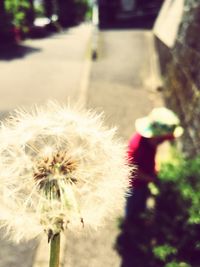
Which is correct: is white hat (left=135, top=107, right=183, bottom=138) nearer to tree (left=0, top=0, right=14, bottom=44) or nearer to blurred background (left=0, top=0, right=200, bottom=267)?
blurred background (left=0, top=0, right=200, bottom=267)

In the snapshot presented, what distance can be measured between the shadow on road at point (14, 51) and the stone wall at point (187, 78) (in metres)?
11.2

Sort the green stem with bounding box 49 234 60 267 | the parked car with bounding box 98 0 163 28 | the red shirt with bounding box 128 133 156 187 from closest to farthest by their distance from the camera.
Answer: the green stem with bounding box 49 234 60 267
the red shirt with bounding box 128 133 156 187
the parked car with bounding box 98 0 163 28

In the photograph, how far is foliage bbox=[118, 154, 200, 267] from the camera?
195 inches

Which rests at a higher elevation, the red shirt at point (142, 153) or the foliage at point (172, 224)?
the red shirt at point (142, 153)

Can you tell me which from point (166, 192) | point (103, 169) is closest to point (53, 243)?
point (103, 169)

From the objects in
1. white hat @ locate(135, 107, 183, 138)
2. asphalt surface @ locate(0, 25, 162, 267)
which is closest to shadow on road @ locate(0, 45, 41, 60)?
asphalt surface @ locate(0, 25, 162, 267)

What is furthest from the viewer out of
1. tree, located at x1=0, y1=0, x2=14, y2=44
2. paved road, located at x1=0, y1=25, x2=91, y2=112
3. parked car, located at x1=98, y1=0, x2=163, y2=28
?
parked car, located at x1=98, y1=0, x2=163, y2=28

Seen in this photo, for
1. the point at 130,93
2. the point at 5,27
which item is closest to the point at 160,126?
the point at 130,93

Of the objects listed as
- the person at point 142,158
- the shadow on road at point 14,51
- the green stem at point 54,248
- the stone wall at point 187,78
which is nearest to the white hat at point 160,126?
the person at point 142,158

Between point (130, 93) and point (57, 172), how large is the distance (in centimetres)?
1258

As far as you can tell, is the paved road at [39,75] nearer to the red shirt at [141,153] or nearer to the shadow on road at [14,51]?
the shadow on road at [14,51]

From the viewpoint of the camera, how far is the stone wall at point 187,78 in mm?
7801

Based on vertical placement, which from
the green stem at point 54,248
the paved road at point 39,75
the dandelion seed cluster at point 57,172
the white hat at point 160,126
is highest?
the dandelion seed cluster at point 57,172

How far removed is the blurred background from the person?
0.14m
